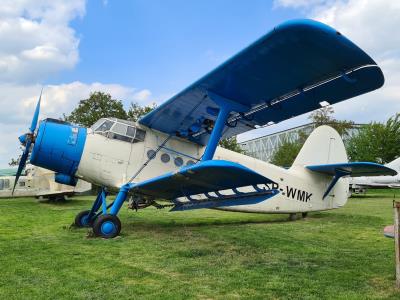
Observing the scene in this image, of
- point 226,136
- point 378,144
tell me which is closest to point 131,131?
point 226,136

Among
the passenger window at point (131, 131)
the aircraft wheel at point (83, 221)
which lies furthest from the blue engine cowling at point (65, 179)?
the passenger window at point (131, 131)

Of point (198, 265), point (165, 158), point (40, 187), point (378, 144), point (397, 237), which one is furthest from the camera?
point (378, 144)

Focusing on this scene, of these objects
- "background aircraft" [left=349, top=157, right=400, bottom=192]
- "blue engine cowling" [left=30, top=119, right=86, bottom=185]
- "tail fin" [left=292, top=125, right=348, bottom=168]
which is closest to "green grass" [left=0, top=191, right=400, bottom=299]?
"blue engine cowling" [left=30, top=119, right=86, bottom=185]

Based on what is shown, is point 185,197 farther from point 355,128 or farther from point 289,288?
point 355,128

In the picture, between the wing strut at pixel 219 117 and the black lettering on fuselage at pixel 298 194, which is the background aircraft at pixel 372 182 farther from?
the wing strut at pixel 219 117

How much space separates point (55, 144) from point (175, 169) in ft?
8.46

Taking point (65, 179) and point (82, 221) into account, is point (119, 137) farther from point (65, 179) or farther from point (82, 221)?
point (82, 221)

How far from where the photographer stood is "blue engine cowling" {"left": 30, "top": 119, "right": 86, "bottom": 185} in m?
7.72

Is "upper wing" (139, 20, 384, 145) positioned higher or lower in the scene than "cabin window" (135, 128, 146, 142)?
higher

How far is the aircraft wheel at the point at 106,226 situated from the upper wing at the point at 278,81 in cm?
225

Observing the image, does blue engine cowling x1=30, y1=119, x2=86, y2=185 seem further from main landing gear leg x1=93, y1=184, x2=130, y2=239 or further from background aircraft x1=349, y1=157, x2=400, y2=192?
background aircraft x1=349, y1=157, x2=400, y2=192

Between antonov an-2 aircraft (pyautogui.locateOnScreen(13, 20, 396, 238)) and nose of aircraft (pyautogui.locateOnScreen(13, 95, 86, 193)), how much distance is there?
2 cm

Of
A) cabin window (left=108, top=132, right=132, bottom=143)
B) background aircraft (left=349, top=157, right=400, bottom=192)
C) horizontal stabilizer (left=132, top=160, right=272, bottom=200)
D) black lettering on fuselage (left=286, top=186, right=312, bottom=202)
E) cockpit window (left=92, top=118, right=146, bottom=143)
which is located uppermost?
background aircraft (left=349, top=157, right=400, bottom=192)

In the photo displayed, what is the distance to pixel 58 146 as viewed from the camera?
25.6ft
